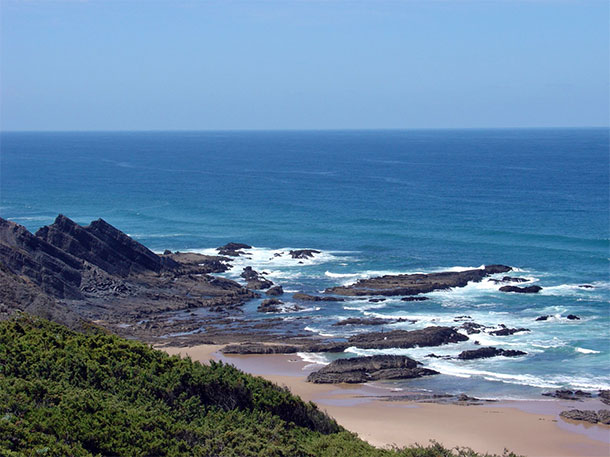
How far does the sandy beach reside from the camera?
1384 inches

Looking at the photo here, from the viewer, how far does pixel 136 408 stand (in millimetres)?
24172

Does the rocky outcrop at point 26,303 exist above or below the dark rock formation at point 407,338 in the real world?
above

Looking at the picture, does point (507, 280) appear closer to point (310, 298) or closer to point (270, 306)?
point (310, 298)

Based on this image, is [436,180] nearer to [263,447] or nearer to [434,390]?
[434,390]

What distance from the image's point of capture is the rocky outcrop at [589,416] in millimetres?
37719

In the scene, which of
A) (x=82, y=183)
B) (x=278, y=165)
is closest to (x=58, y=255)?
(x=82, y=183)

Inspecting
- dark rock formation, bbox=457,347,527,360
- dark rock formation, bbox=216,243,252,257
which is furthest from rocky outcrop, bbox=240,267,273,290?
dark rock formation, bbox=457,347,527,360

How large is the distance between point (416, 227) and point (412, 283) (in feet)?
89.3

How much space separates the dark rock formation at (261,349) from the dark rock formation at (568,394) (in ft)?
51.6

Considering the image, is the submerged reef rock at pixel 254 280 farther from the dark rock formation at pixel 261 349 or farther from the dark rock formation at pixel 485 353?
the dark rock formation at pixel 485 353

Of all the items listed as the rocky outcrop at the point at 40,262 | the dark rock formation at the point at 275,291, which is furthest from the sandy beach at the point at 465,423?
the rocky outcrop at the point at 40,262

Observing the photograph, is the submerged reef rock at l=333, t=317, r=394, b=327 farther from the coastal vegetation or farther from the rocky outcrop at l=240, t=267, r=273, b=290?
the coastal vegetation

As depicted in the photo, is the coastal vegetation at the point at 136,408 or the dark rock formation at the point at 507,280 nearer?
the coastal vegetation at the point at 136,408

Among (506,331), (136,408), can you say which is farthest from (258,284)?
(136,408)
